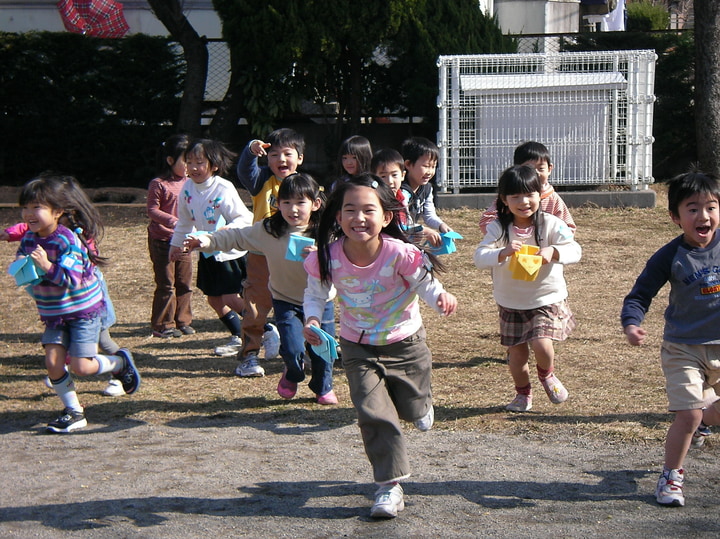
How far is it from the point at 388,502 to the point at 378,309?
81 cm

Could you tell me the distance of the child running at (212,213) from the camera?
20.6 ft

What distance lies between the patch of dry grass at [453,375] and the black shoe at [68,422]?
0.16m

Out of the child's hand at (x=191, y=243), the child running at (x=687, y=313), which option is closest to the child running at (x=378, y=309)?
the child running at (x=687, y=313)

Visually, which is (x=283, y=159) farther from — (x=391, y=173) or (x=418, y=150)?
(x=418, y=150)

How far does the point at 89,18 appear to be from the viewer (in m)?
19.3

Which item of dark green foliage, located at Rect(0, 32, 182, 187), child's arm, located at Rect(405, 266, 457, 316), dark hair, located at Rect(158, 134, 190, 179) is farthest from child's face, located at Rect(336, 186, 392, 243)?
dark green foliage, located at Rect(0, 32, 182, 187)

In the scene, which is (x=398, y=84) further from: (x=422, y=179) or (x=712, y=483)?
(x=712, y=483)

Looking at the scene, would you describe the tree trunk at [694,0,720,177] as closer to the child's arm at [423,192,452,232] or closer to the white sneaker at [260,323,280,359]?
the child's arm at [423,192,452,232]

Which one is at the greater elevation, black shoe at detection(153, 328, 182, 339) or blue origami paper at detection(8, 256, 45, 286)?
blue origami paper at detection(8, 256, 45, 286)

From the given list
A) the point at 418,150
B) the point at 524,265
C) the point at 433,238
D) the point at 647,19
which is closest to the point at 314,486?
the point at 524,265

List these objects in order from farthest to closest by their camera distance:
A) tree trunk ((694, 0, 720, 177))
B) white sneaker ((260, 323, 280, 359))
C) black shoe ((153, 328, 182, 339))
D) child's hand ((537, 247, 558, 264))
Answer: tree trunk ((694, 0, 720, 177)) → black shoe ((153, 328, 182, 339)) → white sneaker ((260, 323, 280, 359)) → child's hand ((537, 247, 558, 264))

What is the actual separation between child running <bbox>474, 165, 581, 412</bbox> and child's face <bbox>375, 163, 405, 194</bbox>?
0.83 m

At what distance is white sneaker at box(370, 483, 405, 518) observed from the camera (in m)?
3.68

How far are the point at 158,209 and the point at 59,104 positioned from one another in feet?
30.3
